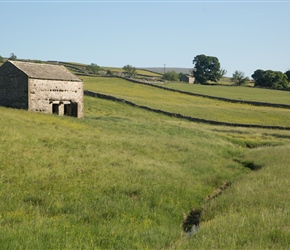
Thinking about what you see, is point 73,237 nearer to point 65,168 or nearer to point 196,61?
point 65,168

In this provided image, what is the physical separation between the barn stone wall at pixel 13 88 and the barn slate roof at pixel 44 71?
63cm

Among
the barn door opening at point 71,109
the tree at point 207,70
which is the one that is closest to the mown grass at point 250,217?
the barn door opening at point 71,109

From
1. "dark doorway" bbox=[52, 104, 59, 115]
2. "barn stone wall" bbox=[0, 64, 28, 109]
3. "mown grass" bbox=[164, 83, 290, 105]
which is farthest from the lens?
"mown grass" bbox=[164, 83, 290, 105]

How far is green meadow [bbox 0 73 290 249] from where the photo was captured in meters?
9.97

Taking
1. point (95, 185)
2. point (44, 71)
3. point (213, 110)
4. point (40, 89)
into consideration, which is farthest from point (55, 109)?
point (213, 110)

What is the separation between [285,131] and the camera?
4716cm

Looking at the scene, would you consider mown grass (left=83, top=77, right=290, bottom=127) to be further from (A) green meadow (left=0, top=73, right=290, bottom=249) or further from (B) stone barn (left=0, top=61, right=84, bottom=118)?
(A) green meadow (left=0, top=73, right=290, bottom=249)

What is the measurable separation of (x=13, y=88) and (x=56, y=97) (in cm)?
383

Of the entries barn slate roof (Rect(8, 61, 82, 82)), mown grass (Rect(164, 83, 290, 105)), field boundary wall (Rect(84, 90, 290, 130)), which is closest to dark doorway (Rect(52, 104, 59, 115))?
barn slate roof (Rect(8, 61, 82, 82))

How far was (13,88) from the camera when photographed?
3594 cm

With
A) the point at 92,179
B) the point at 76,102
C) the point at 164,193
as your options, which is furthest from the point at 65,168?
the point at 76,102

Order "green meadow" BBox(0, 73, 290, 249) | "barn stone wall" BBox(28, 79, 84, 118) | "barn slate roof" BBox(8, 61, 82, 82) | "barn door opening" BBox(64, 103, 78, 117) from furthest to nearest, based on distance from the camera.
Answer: "barn door opening" BBox(64, 103, 78, 117), "barn slate roof" BBox(8, 61, 82, 82), "barn stone wall" BBox(28, 79, 84, 118), "green meadow" BBox(0, 73, 290, 249)

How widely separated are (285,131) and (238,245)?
40.5m

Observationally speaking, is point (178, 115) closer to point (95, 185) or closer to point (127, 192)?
point (127, 192)
